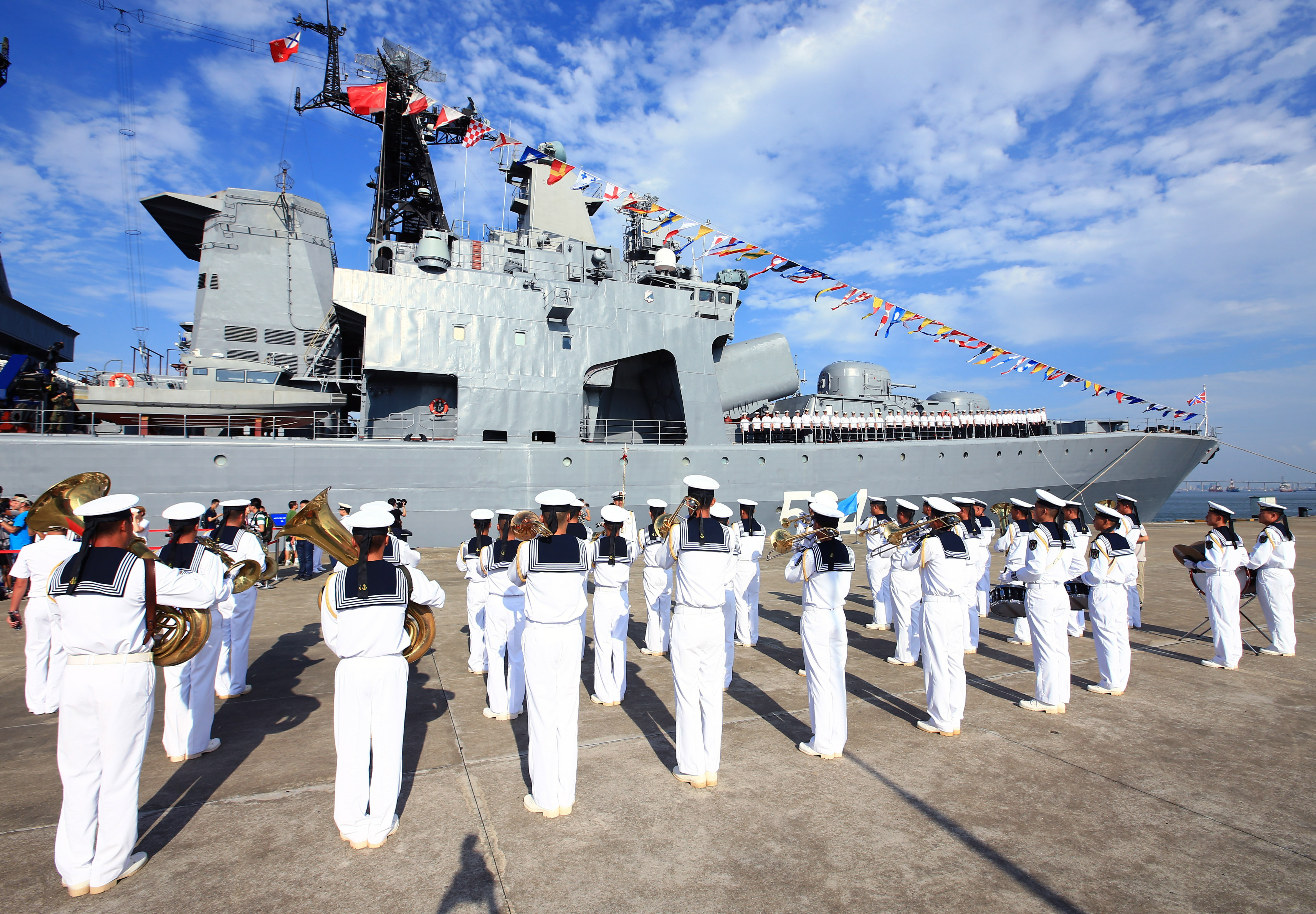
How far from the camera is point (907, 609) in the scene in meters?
6.50

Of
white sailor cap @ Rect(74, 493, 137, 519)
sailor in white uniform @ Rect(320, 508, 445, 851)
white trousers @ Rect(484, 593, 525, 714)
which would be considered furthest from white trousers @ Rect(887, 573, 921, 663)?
white sailor cap @ Rect(74, 493, 137, 519)

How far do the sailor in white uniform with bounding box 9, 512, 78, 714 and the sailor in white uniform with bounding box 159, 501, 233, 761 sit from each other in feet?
3.73

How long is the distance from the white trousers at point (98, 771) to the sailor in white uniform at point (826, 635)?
364 centimetres

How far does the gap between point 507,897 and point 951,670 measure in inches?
134

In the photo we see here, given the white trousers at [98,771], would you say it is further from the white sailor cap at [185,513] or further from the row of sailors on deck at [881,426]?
the row of sailors on deck at [881,426]

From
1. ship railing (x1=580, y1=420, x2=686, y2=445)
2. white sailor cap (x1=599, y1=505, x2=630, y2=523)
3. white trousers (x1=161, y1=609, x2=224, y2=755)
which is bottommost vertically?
white trousers (x1=161, y1=609, x2=224, y2=755)

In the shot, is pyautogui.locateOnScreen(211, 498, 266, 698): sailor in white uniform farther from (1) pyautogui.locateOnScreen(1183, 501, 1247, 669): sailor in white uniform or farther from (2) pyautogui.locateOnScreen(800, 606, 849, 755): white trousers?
(1) pyautogui.locateOnScreen(1183, 501, 1247, 669): sailor in white uniform

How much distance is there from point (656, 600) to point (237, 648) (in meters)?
3.96

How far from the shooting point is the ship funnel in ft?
44.6

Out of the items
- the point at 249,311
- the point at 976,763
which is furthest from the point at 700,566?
the point at 249,311

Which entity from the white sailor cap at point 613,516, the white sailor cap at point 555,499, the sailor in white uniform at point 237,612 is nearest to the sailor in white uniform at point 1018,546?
the white sailor cap at point 613,516

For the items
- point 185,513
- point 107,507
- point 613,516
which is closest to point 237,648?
point 185,513

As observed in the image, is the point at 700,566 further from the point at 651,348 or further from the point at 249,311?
the point at 249,311

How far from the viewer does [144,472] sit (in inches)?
453
